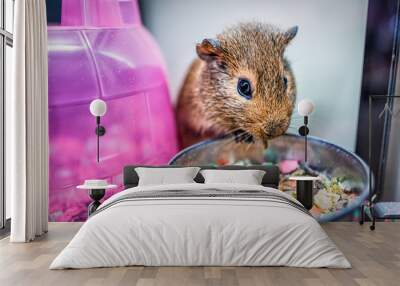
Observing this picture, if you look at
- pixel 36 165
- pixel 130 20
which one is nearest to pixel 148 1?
pixel 130 20

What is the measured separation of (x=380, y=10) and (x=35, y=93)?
176 inches

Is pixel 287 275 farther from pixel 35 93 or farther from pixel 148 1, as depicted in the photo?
pixel 148 1

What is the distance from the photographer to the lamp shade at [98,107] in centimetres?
627

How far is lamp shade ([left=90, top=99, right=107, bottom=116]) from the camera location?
6.27 metres

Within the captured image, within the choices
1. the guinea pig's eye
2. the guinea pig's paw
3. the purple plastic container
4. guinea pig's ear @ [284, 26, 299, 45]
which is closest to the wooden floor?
the purple plastic container

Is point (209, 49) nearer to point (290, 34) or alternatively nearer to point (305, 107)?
point (290, 34)

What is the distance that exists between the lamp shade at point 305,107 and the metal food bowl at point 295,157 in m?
0.40

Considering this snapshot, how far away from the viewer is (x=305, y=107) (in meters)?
6.36

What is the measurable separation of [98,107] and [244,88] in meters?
1.90

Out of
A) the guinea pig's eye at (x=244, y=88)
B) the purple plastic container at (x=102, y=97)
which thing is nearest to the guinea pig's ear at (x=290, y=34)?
the guinea pig's eye at (x=244, y=88)

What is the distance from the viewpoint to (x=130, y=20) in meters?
6.61

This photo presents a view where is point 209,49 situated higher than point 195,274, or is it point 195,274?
point 209,49

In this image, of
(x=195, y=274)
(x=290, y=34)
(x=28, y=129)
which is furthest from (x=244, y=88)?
(x=195, y=274)

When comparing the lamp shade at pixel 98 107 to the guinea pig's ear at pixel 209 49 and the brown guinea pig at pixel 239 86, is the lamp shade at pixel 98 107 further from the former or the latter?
the guinea pig's ear at pixel 209 49
